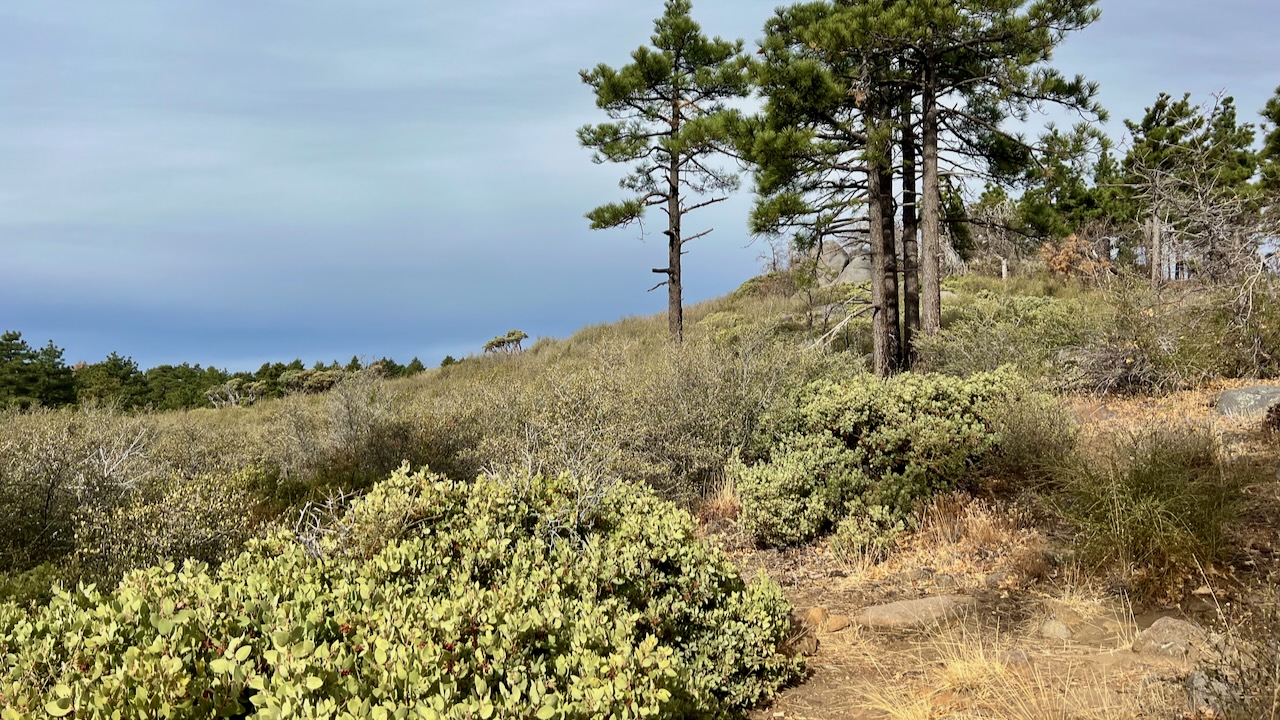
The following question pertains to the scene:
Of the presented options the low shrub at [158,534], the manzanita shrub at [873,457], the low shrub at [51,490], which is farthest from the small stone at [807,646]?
the low shrub at [51,490]

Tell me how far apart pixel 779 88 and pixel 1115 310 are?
6252mm

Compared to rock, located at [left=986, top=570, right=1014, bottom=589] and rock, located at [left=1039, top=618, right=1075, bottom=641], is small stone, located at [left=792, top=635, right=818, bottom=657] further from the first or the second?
rock, located at [left=986, top=570, right=1014, bottom=589]

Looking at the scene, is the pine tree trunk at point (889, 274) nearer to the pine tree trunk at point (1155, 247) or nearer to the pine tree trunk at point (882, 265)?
the pine tree trunk at point (882, 265)

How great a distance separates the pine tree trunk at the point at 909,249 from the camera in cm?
1391

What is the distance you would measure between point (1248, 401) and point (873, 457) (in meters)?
4.94

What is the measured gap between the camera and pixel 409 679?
2158mm

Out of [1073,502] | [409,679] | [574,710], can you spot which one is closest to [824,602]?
[1073,502]

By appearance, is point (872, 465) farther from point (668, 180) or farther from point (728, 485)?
point (668, 180)

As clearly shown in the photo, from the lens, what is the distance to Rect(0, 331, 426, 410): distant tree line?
2886 centimetres

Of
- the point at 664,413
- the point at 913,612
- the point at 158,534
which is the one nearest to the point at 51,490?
the point at 158,534

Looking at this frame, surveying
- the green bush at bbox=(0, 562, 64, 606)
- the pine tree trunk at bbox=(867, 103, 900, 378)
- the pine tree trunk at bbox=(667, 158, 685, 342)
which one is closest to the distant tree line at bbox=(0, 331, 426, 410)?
the pine tree trunk at bbox=(667, 158, 685, 342)

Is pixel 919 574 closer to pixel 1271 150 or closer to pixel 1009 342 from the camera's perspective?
pixel 1009 342

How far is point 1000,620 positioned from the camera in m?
4.37

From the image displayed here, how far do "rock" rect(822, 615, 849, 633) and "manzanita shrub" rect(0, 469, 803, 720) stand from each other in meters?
0.62
